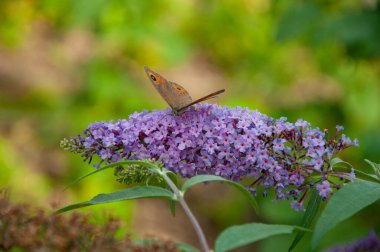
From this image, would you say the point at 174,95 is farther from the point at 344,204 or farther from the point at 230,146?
the point at 344,204

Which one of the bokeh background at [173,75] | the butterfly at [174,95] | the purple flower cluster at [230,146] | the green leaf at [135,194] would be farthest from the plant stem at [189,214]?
the bokeh background at [173,75]

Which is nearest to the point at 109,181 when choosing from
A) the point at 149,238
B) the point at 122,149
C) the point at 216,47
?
the point at 216,47

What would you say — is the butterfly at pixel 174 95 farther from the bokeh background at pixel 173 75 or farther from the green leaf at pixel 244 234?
the bokeh background at pixel 173 75

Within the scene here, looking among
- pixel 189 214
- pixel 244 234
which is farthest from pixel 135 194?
pixel 244 234

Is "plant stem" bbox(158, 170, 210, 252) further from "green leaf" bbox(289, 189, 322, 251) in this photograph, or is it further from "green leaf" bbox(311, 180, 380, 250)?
"green leaf" bbox(289, 189, 322, 251)

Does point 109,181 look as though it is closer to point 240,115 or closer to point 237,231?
point 240,115
